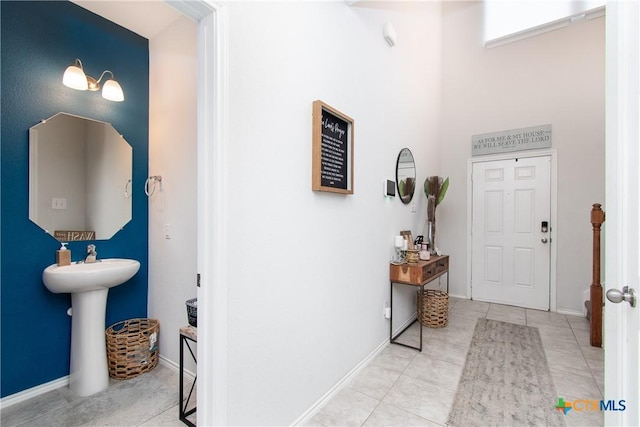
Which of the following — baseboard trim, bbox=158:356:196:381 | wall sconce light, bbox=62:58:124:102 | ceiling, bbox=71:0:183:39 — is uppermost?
ceiling, bbox=71:0:183:39

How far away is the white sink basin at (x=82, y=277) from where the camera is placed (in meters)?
1.82

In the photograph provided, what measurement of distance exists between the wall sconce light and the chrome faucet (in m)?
1.14

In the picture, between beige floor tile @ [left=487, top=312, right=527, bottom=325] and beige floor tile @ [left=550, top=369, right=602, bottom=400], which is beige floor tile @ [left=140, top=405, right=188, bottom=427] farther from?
beige floor tile @ [left=487, top=312, right=527, bottom=325]

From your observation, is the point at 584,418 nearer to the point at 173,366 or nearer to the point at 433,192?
the point at 433,192

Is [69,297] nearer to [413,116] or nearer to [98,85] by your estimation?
[98,85]

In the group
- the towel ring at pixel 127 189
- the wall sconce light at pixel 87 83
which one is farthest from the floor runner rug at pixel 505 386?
the wall sconce light at pixel 87 83

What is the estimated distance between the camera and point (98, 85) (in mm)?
2221

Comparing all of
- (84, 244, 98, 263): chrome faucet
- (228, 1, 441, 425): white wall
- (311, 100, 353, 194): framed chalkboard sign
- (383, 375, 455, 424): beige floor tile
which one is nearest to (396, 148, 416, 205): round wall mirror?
(228, 1, 441, 425): white wall

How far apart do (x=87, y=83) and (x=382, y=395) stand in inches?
118

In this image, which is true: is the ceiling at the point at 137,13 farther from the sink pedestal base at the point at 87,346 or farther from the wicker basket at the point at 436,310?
the wicker basket at the point at 436,310

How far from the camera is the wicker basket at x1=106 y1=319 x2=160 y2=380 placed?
2117 mm

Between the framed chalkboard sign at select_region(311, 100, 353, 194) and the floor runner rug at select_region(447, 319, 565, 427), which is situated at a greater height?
the framed chalkboard sign at select_region(311, 100, 353, 194)

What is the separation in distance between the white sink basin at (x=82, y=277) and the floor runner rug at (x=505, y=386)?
228 cm

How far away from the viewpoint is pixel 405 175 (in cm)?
307
